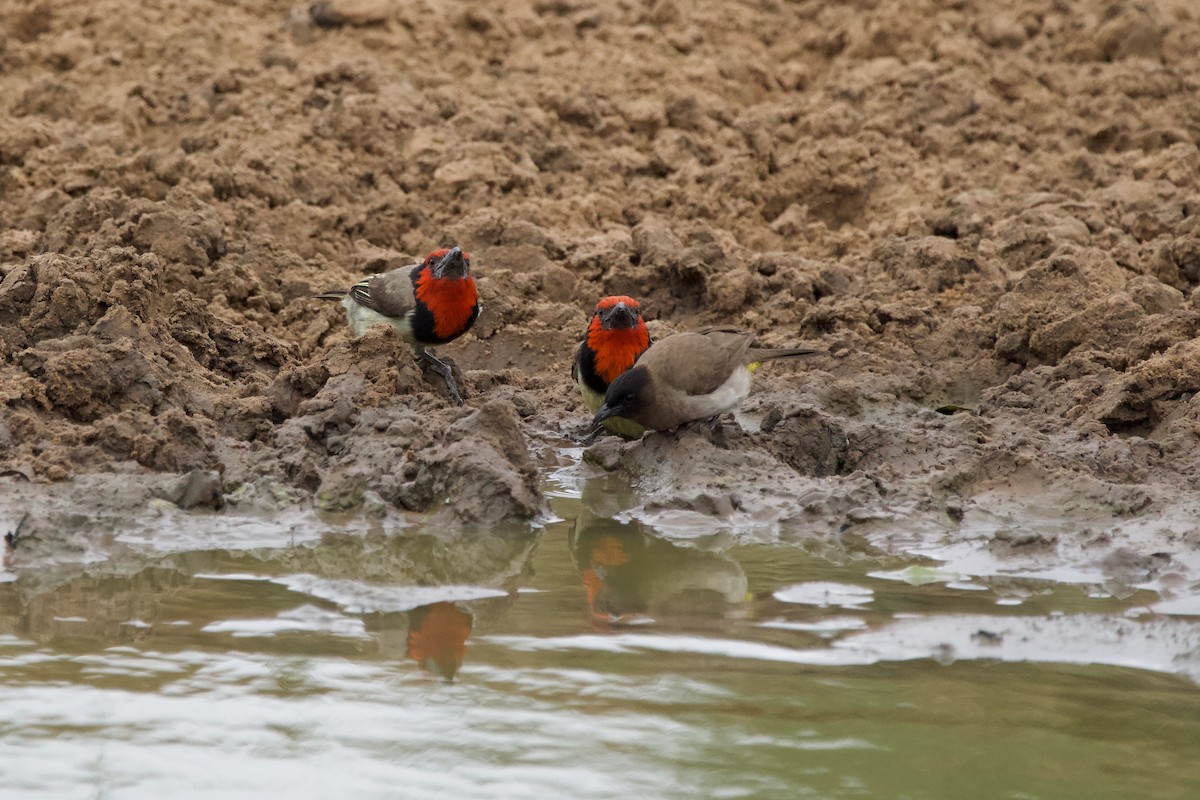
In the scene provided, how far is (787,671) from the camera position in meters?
4.54

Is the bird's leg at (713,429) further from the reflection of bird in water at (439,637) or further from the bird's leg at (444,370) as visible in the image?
the reflection of bird in water at (439,637)

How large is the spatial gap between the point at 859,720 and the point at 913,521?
2212 mm

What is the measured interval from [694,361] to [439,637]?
267 cm

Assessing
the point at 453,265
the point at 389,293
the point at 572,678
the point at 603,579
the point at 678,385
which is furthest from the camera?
the point at 389,293

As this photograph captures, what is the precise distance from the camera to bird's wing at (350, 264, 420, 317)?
804 centimetres

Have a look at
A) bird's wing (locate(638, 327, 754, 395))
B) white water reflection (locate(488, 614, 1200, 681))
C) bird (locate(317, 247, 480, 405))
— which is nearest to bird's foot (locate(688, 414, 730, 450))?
bird's wing (locate(638, 327, 754, 395))

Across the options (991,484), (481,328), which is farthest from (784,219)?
(991,484)

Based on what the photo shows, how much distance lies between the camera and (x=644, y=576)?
5.69 metres

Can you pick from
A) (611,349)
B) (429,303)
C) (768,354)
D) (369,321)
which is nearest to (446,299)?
(429,303)

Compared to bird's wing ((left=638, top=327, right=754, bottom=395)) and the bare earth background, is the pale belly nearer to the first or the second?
the bare earth background

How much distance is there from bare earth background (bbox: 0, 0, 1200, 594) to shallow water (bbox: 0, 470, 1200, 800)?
619mm

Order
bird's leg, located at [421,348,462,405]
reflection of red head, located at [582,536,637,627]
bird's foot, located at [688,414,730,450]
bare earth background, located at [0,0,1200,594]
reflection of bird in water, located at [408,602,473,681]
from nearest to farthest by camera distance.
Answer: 1. reflection of bird in water, located at [408,602,473,681]
2. reflection of red head, located at [582,536,637,627]
3. bare earth background, located at [0,0,1200,594]
4. bird's foot, located at [688,414,730,450]
5. bird's leg, located at [421,348,462,405]

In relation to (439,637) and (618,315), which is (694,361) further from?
(439,637)

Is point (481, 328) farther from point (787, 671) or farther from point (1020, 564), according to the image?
point (787, 671)
